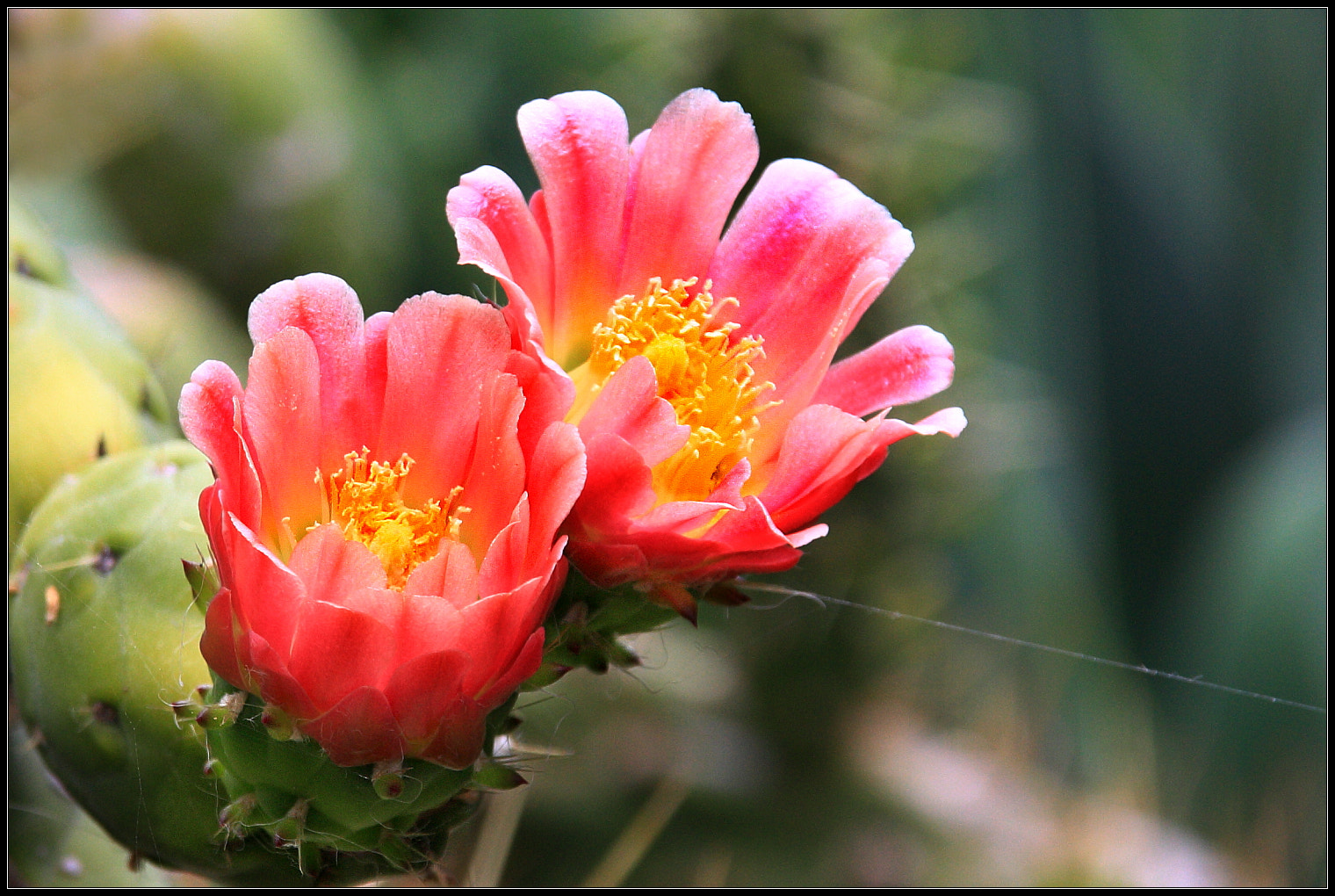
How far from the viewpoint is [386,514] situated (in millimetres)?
479

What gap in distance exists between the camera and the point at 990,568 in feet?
6.34

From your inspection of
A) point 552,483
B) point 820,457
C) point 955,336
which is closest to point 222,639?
point 552,483

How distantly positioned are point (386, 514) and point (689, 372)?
0.50 ft

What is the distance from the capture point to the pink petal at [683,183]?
1.73ft

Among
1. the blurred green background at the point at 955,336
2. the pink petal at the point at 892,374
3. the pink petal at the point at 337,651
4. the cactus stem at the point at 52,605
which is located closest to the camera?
the pink petal at the point at 337,651

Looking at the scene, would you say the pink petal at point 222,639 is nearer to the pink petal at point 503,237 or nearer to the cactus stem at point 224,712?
the cactus stem at point 224,712

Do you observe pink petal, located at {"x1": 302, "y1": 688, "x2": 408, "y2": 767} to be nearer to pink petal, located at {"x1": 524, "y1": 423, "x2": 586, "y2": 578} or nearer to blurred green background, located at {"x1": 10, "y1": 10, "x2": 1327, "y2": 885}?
pink petal, located at {"x1": 524, "y1": 423, "x2": 586, "y2": 578}

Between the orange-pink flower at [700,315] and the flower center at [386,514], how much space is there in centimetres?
7

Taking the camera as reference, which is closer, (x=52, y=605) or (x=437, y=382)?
(x=437, y=382)

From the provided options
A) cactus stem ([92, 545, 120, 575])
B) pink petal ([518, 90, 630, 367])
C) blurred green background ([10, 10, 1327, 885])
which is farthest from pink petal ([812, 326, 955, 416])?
blurred green background ([10, 10, 1327, 885])

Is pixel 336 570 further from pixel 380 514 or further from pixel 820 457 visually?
pixel 820 457

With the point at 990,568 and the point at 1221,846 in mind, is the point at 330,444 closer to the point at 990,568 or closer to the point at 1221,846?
the point at 1221,846

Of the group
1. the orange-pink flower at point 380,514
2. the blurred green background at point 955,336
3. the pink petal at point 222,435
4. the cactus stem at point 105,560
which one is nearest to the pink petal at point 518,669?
the orange-pink flower at point 380,514

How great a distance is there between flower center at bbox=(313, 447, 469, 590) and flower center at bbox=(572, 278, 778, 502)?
74mm
